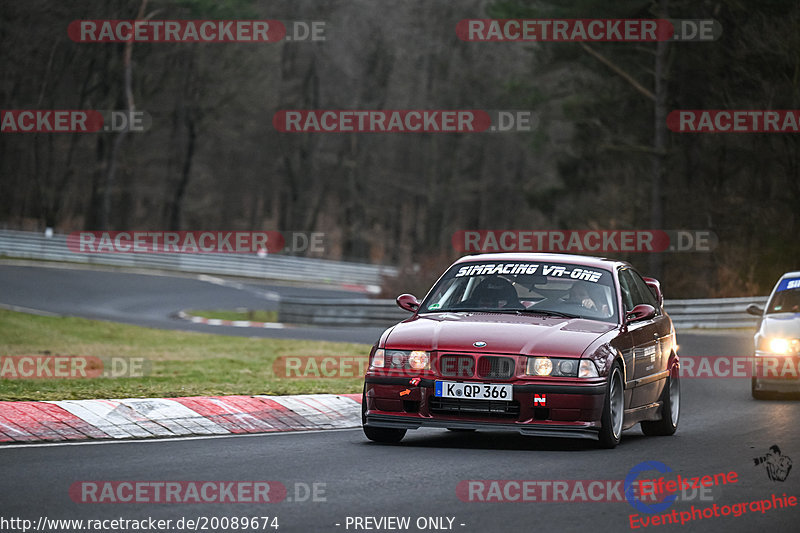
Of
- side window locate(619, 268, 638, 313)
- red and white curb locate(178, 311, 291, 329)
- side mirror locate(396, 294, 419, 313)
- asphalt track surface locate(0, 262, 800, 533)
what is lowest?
asphalt track surface locate(0, 262, 800, 533)

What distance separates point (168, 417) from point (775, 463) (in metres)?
4.87

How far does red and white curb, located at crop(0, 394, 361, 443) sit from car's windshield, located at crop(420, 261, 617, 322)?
171 cm

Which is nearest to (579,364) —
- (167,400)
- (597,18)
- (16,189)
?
(167,400)

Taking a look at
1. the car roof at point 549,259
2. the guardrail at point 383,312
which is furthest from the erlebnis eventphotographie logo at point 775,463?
the guardrail at point 383,312

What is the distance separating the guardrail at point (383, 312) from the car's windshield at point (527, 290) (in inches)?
771

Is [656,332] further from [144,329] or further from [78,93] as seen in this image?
[78,93]

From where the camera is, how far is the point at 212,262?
51875 mm

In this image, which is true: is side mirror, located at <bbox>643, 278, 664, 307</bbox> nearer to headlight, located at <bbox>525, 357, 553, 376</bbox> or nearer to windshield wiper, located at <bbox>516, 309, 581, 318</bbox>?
windshield wiper, located at <bbox>516, 309, 581, 318</bbox>

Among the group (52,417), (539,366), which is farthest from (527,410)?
(52,417)

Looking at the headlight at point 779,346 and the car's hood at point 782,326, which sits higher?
the car's hood at point 782,326

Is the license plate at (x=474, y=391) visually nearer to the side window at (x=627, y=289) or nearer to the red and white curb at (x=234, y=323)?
the side window at (x=627, y=289)

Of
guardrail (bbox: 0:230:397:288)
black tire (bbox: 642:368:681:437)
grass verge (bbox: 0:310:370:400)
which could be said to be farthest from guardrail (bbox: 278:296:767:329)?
black tire (bbox: 642:368:681:437)

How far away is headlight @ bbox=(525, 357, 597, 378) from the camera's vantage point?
9.57 metres

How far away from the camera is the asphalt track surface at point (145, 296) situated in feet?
98.6
